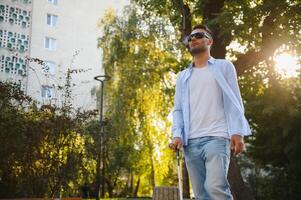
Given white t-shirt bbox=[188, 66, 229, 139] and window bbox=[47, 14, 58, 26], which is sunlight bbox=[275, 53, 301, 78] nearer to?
white t-shirt bbox=[188, 66, 229, 139]

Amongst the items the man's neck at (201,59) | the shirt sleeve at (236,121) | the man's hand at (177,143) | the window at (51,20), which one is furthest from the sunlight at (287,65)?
the window at (51,20)

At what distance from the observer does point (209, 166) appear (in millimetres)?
3934


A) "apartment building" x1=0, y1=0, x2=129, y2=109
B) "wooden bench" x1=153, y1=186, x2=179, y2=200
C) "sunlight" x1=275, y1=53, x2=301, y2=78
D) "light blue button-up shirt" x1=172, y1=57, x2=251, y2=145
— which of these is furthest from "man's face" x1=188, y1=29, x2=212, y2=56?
"apartment building" x1=0, y1=0, x2=129, y2=109

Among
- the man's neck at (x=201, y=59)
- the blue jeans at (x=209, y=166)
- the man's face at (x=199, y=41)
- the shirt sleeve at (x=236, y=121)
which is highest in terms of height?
the man's face at (x=199, y=41)

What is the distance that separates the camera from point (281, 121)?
1538 centimetres

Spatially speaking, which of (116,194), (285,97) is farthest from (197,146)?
(116,194)

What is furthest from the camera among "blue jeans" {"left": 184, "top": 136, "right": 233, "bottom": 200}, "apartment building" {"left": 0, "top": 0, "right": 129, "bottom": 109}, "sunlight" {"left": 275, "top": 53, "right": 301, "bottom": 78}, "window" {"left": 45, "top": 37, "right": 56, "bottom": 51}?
"window" {"left": 45, "top": 37, "right": 56, "bottom": 51}

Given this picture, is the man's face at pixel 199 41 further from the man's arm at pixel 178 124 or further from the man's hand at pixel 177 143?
the man's hand at pixel 177 143

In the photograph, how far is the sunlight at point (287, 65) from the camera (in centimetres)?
1455

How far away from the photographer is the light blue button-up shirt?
4.03 m

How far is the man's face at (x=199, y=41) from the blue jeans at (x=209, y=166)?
2.70 ft

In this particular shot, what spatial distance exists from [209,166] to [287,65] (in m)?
12.3

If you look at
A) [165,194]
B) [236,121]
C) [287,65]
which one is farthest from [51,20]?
[236,121]

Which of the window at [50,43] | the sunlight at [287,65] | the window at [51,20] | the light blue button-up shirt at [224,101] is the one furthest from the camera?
the window at [51,20]
